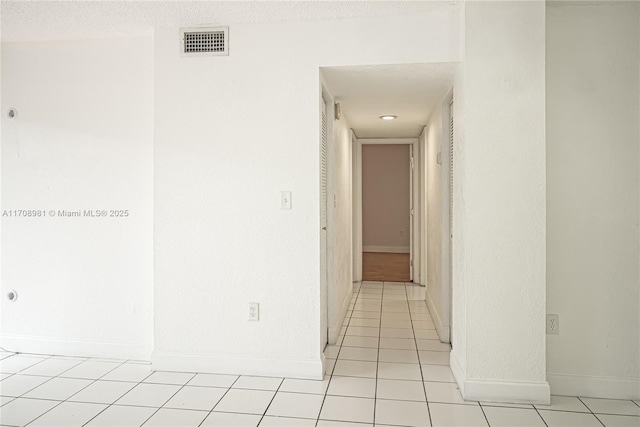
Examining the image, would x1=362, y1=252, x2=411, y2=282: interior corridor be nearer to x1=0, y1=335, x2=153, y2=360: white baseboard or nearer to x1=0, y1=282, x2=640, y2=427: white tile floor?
x1=0, y1=282, x2=640, y2=427: white tile floor

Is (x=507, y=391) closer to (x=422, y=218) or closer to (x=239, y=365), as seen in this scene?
(x=239, y=365)

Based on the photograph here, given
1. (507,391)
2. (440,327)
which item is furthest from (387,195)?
(507,391)

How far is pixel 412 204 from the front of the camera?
20.6 ft

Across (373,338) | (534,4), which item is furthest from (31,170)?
(534,4)

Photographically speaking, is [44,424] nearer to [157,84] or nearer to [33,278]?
[33,278]

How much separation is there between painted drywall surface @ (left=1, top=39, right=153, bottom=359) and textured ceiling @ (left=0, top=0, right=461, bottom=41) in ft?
0.85

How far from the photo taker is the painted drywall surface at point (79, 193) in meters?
3.12

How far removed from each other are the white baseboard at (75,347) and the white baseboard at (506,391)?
84.3 inches

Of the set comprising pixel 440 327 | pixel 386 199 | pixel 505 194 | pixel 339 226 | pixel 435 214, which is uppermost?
pixel 386 199

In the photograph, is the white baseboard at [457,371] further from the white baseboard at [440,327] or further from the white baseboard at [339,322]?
the white baseboard at [339,322]

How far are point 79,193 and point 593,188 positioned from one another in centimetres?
339

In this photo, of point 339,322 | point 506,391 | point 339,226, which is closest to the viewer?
point 506,391

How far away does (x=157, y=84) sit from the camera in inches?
115

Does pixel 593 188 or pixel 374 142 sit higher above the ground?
pixel 374 142
